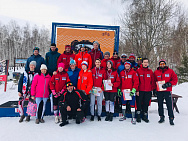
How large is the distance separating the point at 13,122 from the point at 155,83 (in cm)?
494

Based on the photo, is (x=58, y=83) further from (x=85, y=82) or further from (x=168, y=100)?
(x=168, y=100)

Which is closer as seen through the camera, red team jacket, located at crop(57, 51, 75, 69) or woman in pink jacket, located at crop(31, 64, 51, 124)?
woman in pink jacket, located at crop(31, 64, 51, 124)

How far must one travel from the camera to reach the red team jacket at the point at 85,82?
4105 millimetres

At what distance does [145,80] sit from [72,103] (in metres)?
2.55

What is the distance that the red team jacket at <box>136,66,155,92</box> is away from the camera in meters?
4.21

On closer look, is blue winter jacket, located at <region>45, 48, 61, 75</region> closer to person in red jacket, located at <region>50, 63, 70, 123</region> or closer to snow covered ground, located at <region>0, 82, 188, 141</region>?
person in red jacket, located at <region>50, 63, 70, 123</region>

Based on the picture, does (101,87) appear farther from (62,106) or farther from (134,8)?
(134,8)

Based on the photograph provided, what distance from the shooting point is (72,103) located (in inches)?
157

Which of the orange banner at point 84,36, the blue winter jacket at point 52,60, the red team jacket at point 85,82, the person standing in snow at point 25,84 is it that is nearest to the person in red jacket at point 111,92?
the red team jacket at point 85,82

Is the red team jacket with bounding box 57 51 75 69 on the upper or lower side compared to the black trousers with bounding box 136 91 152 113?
upper

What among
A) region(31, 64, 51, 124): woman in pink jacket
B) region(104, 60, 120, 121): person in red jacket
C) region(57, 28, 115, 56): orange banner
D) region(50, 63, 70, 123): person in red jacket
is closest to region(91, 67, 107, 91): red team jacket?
region(104, 60, 120, 121): person in red jacket

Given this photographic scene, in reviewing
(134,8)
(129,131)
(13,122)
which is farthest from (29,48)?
(129,131)

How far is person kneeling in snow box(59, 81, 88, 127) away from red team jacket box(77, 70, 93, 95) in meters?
0.19

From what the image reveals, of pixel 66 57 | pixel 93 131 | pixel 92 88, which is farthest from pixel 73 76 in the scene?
pixel 93 131
